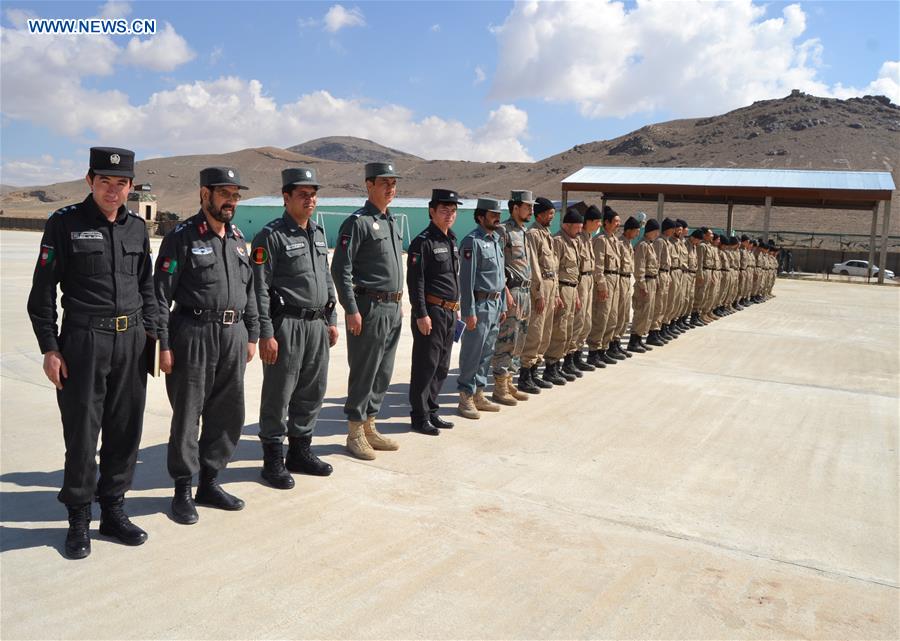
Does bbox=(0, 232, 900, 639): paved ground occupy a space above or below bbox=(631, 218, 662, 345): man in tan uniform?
below

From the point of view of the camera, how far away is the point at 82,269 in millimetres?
3133

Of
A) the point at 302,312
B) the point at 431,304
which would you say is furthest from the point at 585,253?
the point at 302,312

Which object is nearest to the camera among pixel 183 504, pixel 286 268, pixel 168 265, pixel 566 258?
pixel 168 265

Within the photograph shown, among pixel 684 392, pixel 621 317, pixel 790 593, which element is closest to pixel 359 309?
pixel 790 593

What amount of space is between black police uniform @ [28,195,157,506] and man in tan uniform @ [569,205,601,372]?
523 centimetres

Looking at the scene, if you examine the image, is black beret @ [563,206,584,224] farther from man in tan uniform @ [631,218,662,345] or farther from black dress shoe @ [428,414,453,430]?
black dress shoe @ [428,414,453,430]

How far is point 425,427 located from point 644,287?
5417 millimetres

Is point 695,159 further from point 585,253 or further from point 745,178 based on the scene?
point 585,253

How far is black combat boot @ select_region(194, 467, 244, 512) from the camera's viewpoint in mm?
3744

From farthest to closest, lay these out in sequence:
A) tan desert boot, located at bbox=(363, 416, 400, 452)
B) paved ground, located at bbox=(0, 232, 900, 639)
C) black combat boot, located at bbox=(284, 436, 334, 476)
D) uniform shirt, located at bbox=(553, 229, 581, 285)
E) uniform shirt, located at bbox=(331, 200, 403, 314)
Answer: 1. uniform shirt, located at bbox=(553, 229, 581, 285)
2. tan desert boot, located at bbox=(363, 416, 400, 452)
3. uniform shirt, located at bbox=(331, 200, 403, 314)
4. black combat boot, located at bbox=(284, 436, 334, 476)
5. paved ground, located at bbox=(0, 232, 900, 639)

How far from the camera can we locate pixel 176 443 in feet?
11.9

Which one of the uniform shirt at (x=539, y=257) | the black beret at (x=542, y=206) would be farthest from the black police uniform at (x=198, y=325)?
the black beret at (x=542, y=206)

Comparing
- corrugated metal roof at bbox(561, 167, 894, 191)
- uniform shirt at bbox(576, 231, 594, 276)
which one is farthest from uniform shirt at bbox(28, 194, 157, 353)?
corrugated metal roof at bbox(561, 167, 894, 191)

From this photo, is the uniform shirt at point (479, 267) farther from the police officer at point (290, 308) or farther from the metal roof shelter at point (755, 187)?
the metal roof shelter at point (755, 187)
